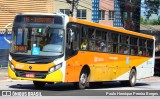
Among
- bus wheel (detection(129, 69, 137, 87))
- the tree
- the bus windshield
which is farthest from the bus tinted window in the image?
the tree

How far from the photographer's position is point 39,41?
16859 mm

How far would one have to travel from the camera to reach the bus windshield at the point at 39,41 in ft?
55.2

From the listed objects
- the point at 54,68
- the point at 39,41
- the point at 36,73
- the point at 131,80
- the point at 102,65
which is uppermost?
the point at 39,41

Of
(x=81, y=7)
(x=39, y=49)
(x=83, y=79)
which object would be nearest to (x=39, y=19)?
(x=39, y=49)

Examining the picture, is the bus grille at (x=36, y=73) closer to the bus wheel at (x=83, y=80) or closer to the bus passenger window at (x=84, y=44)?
the bus wheel at (x=83, y=80)

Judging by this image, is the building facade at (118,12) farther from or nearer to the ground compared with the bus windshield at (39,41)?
nearer to the ground

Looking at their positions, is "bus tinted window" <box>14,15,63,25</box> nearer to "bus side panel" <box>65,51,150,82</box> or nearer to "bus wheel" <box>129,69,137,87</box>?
"bus side panel" <box>65,51,150,82</box>

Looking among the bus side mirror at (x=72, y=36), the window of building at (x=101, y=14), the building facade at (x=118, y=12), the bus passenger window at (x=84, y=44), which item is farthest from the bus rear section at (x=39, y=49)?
the window of building at (x=101, y=14)

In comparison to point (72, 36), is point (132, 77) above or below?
below

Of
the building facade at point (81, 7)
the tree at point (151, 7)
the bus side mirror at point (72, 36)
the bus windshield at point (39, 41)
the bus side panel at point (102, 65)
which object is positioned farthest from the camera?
the tree at point (151, 7)

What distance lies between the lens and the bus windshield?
55.2ft

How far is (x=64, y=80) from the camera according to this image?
55.5ft

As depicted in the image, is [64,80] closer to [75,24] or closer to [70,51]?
[70,51]

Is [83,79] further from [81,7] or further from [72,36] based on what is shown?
[81,7]
